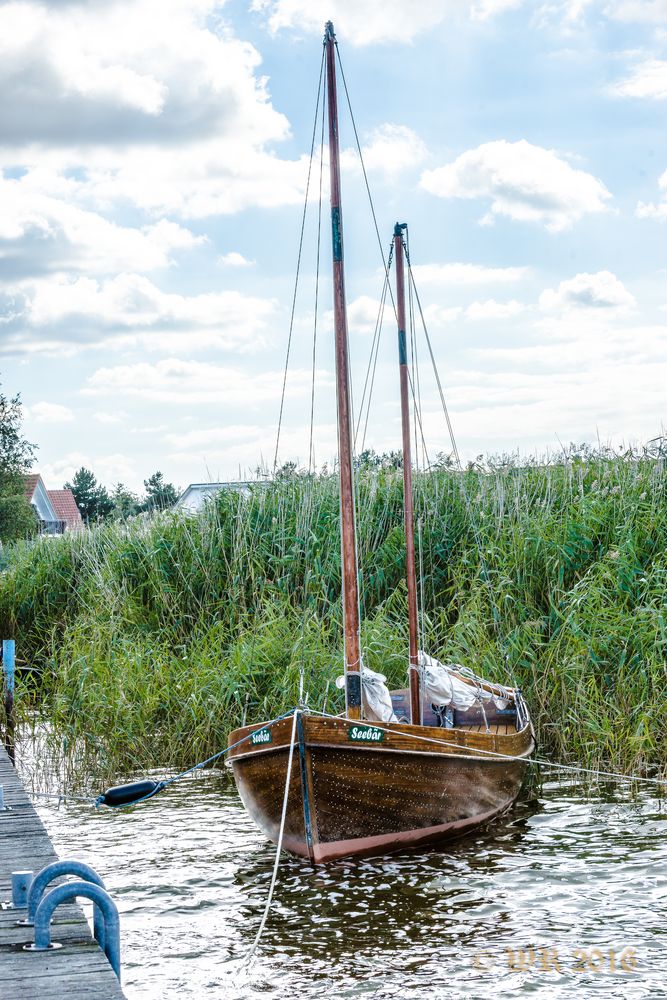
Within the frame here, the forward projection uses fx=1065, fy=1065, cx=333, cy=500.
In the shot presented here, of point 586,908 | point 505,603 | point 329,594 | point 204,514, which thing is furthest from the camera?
point 204,514

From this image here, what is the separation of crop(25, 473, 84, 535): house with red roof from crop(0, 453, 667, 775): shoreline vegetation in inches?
1441

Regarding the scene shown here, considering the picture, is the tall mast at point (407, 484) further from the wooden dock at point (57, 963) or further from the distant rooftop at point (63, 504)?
the distant rooftop at point (63, 504)

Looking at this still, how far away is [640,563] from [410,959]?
28.0 feet

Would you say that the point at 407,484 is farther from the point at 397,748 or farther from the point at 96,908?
the point at 96,908

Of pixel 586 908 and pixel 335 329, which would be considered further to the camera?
pixel 335 329

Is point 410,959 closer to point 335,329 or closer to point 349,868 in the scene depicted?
point 349,868

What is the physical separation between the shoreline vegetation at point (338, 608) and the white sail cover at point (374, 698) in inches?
36.8

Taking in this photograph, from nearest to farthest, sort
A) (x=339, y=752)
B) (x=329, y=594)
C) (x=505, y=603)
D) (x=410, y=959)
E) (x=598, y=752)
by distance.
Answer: (x=410, y=959)
(x=339, y=752)
(x=598, y=752)
(x=505, y=603)
(x=329, y=594)

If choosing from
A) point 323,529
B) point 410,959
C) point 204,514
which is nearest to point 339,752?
point 410,959

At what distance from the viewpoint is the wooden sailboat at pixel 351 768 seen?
28.8 feet

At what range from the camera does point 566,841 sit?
31.3ft

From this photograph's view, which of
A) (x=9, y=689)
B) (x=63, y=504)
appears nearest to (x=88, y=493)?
(x=63, y=504)

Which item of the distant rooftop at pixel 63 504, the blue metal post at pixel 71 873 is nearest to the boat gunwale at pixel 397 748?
the blue metal post at pixel 71 873

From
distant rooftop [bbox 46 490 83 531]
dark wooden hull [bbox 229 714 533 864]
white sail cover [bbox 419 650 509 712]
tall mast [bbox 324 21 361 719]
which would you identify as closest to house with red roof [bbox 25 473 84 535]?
distant rooftop [bbox 46 490 83 531]
